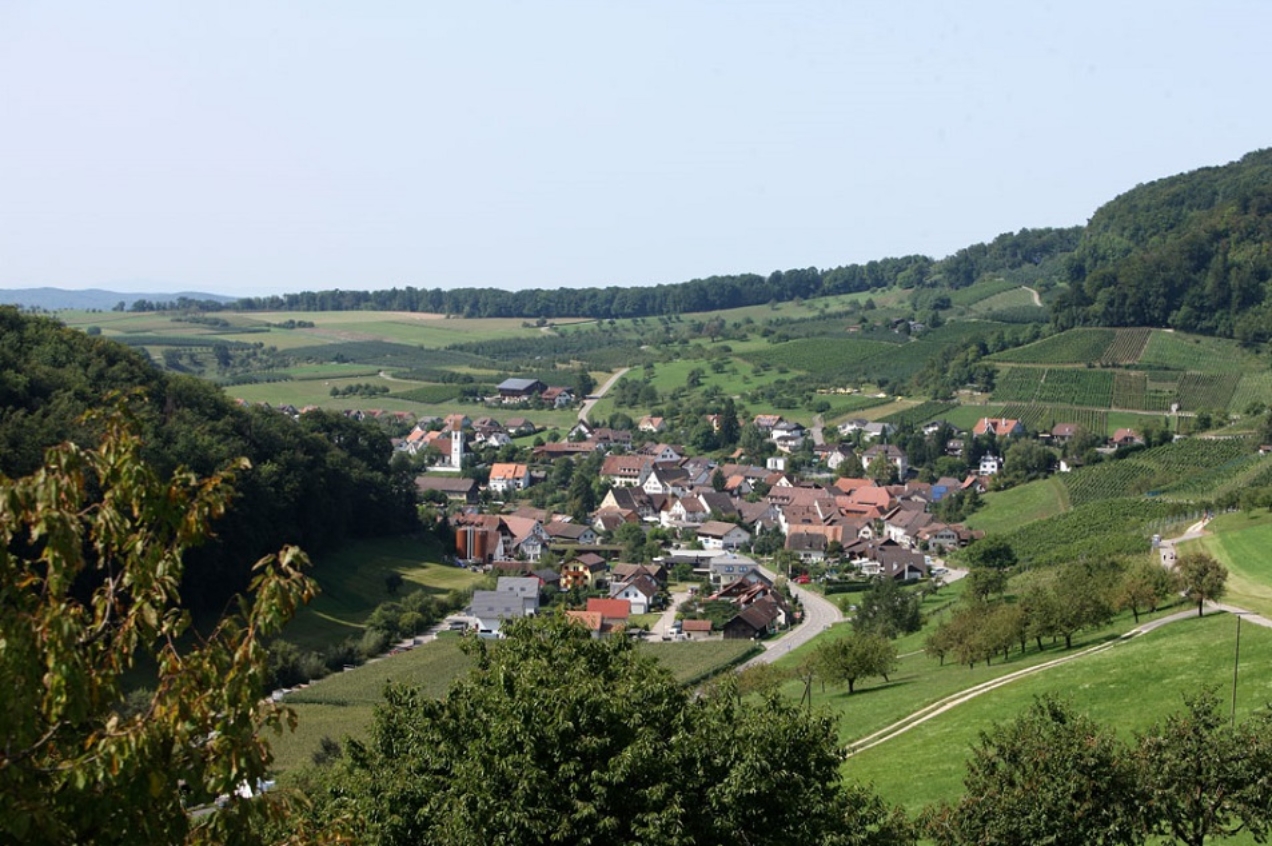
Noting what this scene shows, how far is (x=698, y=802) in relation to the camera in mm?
15086

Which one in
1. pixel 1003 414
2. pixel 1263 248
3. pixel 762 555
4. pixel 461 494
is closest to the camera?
pixel 762 555

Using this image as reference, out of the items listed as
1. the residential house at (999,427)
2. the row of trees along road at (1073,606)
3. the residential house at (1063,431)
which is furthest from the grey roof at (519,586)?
the residential house at (999,427)

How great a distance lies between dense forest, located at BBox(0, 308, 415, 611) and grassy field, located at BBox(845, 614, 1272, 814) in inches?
976

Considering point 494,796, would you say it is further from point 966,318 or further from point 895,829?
point 966,318

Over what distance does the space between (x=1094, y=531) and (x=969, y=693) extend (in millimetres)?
28236

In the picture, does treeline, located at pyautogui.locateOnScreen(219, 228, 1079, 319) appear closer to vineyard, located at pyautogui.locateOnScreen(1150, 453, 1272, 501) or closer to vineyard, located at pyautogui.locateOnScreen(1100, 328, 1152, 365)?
vineyard, located at pyautogui.locateOnScreen(1100, 328, 1152, 365)

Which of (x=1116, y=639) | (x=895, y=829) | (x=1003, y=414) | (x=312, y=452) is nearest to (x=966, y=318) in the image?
(x=1003, y=414)

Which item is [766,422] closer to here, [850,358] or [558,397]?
[850,358]

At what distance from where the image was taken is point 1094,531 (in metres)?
60.9

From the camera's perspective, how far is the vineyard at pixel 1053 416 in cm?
9078

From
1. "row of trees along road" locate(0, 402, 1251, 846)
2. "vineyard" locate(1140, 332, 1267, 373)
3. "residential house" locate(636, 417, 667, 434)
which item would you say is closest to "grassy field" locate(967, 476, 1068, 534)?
"vineyard" locate(1140, 332, 1267, 373)

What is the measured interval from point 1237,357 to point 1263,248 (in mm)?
18007

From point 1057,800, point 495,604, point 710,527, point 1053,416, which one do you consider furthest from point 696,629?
point 1053,416

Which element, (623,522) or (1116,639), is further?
(623,522)
